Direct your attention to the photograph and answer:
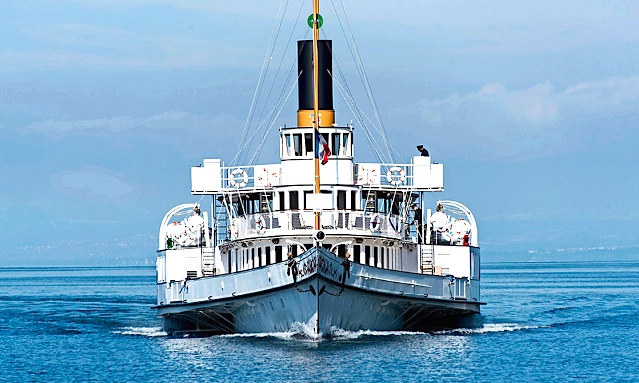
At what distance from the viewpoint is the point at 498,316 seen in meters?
66.5

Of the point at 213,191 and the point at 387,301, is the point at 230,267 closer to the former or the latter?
the point at 213,191

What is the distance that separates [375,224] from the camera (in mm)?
48062

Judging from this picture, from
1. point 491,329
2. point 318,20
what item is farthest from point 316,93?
point 491,329

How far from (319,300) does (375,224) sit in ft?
17.9

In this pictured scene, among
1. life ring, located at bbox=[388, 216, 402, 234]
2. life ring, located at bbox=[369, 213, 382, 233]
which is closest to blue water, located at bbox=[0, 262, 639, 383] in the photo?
life ring, located at bbox=[369, 213, 382, 233]

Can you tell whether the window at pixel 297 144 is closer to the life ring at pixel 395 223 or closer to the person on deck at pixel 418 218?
the life ring at pixel 395 223

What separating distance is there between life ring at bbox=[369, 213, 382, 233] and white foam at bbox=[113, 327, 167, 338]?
37.1 ft

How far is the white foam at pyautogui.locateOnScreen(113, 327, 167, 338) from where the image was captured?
54844 mm

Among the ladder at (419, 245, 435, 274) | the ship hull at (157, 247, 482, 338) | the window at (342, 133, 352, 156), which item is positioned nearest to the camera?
the ship hull at (157, 247, 482, 338)

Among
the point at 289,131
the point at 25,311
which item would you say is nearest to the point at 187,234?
the point at 289,131

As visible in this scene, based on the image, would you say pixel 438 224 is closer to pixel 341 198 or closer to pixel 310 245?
pixel 341 198

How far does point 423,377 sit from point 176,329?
633 inches

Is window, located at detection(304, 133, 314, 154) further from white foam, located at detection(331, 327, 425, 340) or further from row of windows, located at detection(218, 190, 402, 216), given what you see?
white foam, located at detection(331, 327, 425, 340)

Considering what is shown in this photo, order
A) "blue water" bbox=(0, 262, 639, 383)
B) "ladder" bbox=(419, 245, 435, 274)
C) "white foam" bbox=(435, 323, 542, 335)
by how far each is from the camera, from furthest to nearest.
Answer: "white foam" bbox=(435, 323, 542, 335) → "ladder" bbox=(419, 245, 435, 274) → "blue water" bbox=(0, 262, 639, 383)
